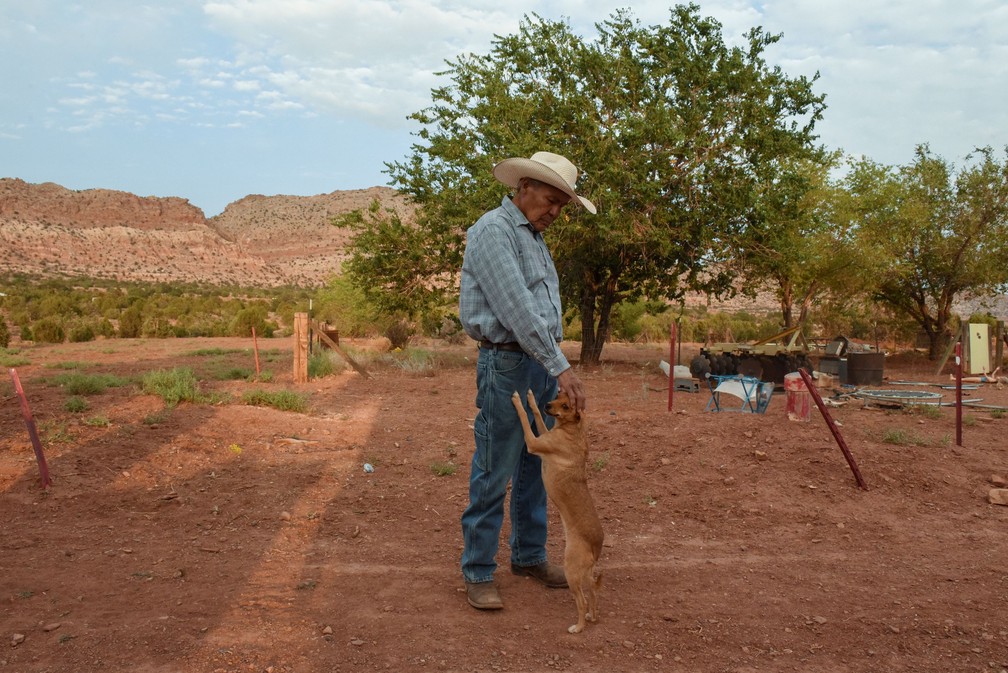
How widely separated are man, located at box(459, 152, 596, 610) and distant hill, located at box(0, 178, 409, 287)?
221ft

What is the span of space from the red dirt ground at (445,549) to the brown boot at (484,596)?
63 millimetres

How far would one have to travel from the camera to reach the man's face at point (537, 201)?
3.90m

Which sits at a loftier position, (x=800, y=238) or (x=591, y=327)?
(x=800, y=238)

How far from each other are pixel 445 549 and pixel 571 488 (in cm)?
155

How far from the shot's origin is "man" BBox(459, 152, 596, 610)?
370cm

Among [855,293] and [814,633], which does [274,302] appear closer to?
[855,293]

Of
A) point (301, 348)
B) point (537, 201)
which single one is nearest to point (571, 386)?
point (537, 201)

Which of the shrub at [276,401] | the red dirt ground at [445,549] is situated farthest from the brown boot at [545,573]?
the shrub at [276,401]

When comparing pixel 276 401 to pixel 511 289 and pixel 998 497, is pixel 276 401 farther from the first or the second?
pixel 998 497

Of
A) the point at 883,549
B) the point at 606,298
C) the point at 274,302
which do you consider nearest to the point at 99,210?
the point at 274,302

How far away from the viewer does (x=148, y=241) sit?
78.3 metres

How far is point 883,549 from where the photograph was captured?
16.9 ft

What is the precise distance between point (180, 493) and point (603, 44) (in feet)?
44.0

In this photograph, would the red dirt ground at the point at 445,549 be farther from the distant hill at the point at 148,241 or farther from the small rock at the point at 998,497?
the distant hill at the point at 148,241
